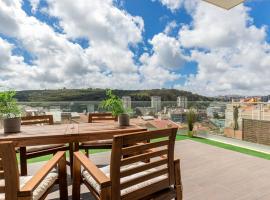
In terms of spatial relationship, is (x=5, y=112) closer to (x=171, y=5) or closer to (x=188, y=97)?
(x=188, y=97)

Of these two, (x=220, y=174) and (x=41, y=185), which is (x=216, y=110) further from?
(x=41, y=185)

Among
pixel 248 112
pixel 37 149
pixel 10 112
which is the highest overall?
pixel 10 112

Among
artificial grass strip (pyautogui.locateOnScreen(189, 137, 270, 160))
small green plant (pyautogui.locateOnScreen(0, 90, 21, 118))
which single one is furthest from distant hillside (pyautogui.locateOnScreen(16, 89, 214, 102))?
small green plant (pyautogui.locateOnScreen(0, 90, 21, 118))

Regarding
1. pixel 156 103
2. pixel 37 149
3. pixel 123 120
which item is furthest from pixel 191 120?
pixel 37 149

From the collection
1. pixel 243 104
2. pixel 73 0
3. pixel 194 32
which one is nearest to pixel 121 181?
pixel 243 104

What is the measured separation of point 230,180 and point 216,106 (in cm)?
346

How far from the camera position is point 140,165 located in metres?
1.76

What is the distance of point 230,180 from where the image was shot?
303 cm

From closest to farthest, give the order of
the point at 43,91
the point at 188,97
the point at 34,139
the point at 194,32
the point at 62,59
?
1. the point at 34,139
2. the point at 43,91
3. the point at 188,97
4. the point at 194,32
5. the point at 62,59

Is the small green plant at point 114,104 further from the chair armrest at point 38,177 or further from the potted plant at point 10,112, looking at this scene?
the chair armrest at point 38,177

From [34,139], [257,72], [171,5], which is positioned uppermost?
[171,5]

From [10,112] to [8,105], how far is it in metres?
0.08

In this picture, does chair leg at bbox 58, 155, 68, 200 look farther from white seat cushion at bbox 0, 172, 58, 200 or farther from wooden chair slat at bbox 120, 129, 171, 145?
wooden chair slat at bbox 120, 129, 171, 145

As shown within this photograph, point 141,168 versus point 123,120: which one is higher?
point 123,120
